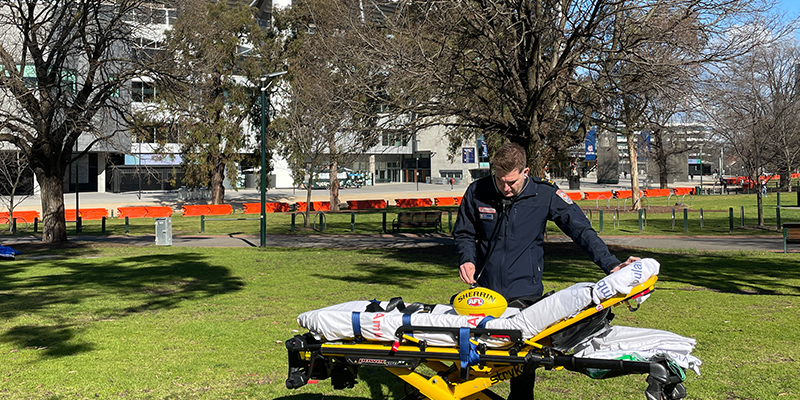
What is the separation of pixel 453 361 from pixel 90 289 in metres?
10.7

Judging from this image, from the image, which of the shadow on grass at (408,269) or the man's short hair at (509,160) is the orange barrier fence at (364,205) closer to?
the shadow on grass at (408,269)

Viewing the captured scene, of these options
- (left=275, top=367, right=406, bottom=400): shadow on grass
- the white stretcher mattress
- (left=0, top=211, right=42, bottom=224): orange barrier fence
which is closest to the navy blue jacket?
the white stretcher mattress

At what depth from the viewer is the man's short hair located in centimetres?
436

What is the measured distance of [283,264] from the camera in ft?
56.6

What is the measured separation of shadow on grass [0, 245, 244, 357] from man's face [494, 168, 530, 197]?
5.57 m

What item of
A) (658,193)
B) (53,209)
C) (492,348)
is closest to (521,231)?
(492,348)

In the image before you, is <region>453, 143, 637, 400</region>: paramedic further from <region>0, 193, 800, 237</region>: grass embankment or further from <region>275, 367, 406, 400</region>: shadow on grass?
<region>0, 193, 800, 237</region>: grass embankment

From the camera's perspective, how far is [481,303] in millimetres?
4156

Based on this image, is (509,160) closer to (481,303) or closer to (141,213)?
(481,303)

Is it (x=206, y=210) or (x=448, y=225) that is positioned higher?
(x=206, y=210)

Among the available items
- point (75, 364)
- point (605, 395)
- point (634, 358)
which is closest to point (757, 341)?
point (605, 395)

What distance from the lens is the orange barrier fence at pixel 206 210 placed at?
138 feet

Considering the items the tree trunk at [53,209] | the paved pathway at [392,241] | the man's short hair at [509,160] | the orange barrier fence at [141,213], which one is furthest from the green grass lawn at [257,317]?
the orange barrier fence at [141,213]

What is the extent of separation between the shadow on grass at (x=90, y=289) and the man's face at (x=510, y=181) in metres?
5.57
